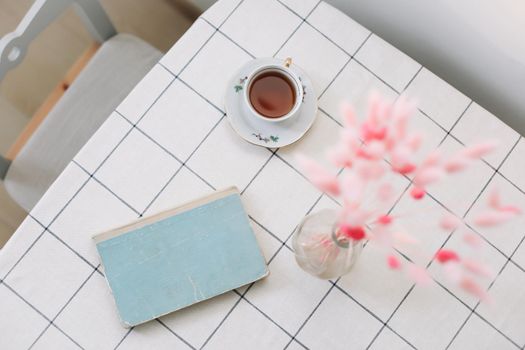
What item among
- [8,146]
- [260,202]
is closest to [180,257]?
[260,202]

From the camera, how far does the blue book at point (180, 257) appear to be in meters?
0.86

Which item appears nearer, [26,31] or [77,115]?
[26,31]

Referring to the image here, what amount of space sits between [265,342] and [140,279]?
0.22 meters

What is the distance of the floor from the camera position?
1.69 meters

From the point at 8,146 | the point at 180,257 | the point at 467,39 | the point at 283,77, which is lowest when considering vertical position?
the point at 8,146

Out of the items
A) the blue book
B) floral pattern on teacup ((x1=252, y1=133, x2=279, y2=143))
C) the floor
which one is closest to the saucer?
floral pattern on teacup ((x1=252, y1=133, x2=279, y2=143))

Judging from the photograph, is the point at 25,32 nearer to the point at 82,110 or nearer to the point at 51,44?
the point at 82,110

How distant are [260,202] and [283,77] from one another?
216 millimetres

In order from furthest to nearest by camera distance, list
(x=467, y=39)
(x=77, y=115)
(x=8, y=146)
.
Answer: (x=8, y=146) → (x=77, y=115) → (x=467, y=39)

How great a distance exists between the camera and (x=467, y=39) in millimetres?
1078

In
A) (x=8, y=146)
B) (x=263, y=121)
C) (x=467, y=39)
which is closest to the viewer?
(x=263, y=121)

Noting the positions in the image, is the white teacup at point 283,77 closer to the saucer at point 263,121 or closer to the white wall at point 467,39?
the saucer at point 263,121

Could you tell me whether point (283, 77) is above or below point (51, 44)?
above

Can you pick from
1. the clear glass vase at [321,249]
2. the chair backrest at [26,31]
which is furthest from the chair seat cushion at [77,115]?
the clear glass vase at [321,249]
